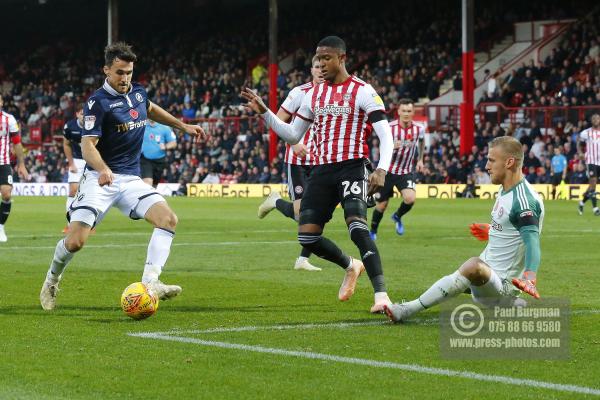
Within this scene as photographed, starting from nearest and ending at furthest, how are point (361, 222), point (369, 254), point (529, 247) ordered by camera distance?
point (529, 247) → point (369, 254) → point (361, 222)

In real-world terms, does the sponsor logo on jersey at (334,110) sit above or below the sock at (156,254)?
above

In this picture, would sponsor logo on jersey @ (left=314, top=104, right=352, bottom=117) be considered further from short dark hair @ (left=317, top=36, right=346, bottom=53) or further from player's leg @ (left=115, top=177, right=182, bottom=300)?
player's leg @ (left=115, top=177, right=182, bottom=300)

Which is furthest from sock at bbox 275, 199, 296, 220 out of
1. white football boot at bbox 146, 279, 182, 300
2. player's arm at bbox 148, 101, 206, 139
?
white football boot at bbox 146, 279, 182, 300

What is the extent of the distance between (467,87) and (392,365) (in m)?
32.7

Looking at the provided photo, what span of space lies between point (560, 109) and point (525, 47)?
780 cm

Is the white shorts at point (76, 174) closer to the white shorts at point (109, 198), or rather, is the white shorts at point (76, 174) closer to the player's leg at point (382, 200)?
the player's leg at point (382, 200)

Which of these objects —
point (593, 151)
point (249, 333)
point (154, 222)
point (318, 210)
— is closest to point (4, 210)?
point (154, 222)

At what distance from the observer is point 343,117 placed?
9250mm

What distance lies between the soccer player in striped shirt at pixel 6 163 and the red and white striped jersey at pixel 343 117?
9.18m

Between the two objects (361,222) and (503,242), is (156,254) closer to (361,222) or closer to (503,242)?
(361,222)

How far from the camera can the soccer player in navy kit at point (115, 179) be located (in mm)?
9125

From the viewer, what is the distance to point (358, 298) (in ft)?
32.5

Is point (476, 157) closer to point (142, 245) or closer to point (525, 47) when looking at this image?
point (525, 47)

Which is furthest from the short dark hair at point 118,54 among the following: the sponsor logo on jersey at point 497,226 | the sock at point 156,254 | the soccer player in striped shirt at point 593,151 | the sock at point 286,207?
the soccer player in striped shirt at point 593,151
